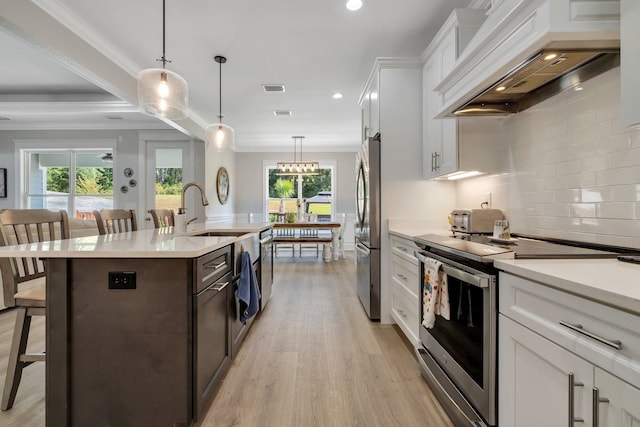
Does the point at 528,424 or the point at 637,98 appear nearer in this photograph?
the point at 637,98

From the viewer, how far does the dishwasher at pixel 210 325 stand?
1453 mm

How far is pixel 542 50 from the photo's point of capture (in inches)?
52.0

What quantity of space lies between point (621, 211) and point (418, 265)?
1.06m

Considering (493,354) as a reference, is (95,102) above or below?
above

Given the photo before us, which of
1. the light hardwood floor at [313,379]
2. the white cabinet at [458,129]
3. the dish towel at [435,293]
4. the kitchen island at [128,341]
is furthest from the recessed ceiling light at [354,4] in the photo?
the light hardwood floor at [313,379]

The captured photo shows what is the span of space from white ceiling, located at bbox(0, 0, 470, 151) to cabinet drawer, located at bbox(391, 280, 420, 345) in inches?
90.1

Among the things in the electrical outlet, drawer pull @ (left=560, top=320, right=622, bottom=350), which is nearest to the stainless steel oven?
drawer pull @ (left=560, top=320, right=622, bottom=350)

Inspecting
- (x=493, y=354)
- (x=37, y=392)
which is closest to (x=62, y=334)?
(x=37, y=392)

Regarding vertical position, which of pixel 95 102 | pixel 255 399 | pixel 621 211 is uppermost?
pixel 95 102

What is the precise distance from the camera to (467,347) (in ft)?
4.78

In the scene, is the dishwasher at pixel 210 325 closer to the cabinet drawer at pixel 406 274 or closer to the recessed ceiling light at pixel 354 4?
the cabinet drawer at pixel 406 274

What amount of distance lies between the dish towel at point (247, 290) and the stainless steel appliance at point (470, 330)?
1.24 meters

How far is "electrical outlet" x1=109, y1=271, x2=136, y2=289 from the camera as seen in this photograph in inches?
55.2

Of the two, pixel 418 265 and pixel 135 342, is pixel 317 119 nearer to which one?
→ pixel 418 265
